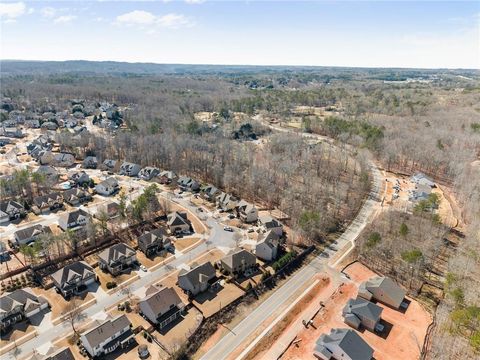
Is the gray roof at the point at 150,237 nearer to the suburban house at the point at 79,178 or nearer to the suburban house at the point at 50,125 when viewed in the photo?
the suburban house at the point at 79,178

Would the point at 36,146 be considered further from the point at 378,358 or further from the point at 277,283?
the point at 378,358

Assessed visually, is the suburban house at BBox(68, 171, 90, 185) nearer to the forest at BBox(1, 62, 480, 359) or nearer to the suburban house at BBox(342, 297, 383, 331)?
the forest at BBox(1, 62, 480, 359)

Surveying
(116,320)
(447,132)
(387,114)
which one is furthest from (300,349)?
(387,114)

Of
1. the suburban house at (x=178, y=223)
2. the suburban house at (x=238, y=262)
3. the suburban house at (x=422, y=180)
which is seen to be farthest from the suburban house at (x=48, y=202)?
the suburban house at (x=422, y=180)

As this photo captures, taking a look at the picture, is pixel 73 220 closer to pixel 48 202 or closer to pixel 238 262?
pixel 48 202

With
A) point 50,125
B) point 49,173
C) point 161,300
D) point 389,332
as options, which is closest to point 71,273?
point 161,300
